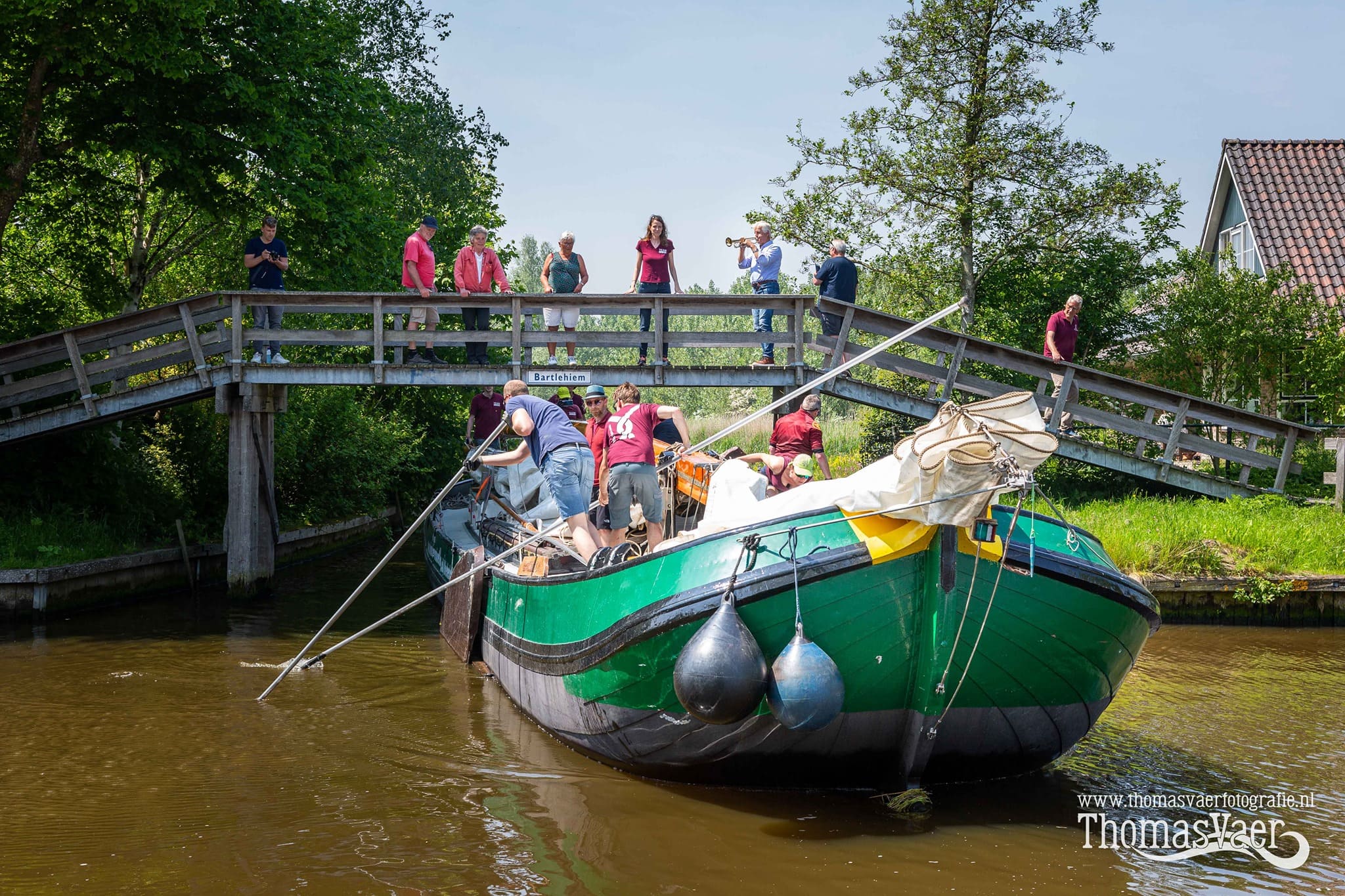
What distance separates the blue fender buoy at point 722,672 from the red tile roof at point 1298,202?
16719 mm

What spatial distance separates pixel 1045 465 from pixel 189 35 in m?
13.0

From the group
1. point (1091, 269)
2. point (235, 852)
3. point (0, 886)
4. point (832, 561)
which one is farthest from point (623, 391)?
point (1091, 269)

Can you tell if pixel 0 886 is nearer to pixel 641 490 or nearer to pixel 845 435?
pixel 641 490

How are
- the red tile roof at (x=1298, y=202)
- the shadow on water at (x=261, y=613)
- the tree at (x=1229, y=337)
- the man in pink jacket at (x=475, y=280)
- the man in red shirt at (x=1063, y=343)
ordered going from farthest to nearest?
the red tile roof at (x=1298, y=202), the tree at (x=1229, y=337), the man in red shirt at (x=1063, y=343), the man in pink jacket at (x=475, y=280), the shadow on water at (x=261, y=613)

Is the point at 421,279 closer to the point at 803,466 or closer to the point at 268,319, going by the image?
the point at 268,319

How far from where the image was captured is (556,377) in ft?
43.0

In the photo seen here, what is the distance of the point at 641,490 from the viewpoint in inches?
322

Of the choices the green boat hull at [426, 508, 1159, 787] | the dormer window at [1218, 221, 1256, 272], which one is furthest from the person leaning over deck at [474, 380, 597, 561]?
the dormer window at [1218, 221, 1256, 272]

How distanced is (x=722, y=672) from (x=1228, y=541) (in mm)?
9118

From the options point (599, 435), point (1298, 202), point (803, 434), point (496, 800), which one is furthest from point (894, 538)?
point (1298, 202)

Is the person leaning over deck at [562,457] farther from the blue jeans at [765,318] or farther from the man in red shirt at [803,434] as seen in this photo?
the blue jeans at [765,318]

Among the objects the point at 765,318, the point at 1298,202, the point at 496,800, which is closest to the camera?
the point at 496,800

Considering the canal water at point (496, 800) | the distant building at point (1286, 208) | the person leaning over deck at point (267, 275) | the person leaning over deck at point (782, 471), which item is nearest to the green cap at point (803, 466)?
the person leaning over deck at point (782, 471)

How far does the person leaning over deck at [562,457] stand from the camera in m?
8.12
